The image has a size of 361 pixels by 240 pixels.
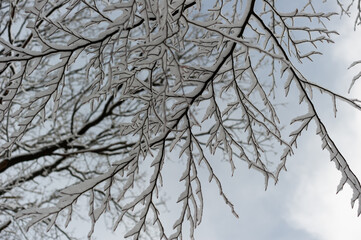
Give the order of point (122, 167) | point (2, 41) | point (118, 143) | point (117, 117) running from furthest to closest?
point (117, 117), point (118, 143), point (122, 167), point (2, 41)

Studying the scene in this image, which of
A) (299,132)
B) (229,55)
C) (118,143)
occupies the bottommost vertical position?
(299,132)

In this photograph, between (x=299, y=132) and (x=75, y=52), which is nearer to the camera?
(x=75, y=52)

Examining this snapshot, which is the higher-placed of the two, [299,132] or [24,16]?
[24,16]

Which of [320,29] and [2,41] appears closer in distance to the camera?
[2,41]

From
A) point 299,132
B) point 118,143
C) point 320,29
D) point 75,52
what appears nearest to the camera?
point 75,52

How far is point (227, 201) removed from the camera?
289 centimetres

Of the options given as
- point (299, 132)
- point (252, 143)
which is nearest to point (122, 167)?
point (252, 143)

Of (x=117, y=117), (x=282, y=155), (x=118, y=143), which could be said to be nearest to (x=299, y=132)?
(x=282, y=155)

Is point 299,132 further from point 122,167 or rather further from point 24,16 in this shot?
point 24,16

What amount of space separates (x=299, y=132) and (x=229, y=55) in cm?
80

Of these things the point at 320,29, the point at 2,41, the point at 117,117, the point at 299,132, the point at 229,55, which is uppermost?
the point at 117,117

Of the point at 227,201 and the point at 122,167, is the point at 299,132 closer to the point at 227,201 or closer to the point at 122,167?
the point at 227,201

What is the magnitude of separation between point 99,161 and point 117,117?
3.39ft

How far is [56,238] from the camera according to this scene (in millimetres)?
7910
